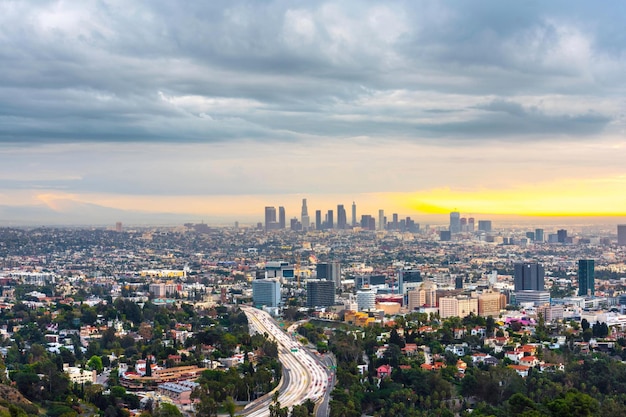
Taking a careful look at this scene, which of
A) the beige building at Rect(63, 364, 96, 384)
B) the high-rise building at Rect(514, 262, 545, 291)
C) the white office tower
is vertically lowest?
the beige building at Rect(63, 364, 96, 384)

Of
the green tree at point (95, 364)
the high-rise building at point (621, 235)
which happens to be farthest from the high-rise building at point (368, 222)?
the green tree at point (95, 364)

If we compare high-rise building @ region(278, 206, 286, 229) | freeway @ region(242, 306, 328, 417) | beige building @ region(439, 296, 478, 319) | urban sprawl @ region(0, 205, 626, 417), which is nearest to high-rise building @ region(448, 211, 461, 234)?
high-rise building @ region(278, 206, 286, 229)

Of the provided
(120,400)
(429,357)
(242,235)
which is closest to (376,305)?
(429,357)

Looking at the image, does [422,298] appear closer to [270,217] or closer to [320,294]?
[320,294]

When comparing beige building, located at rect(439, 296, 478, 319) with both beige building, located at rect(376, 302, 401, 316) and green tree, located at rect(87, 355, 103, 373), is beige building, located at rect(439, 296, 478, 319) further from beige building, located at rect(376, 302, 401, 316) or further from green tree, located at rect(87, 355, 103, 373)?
green tree, located at rect(87, 355, 103, 373)

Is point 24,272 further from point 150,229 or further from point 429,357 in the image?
point 150,229

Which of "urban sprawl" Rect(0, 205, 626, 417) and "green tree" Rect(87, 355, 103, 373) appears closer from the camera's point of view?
"urban sprawl" Rect(0, 205, 626, 417)

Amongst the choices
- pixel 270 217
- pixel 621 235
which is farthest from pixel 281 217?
pixel 621 235
